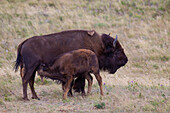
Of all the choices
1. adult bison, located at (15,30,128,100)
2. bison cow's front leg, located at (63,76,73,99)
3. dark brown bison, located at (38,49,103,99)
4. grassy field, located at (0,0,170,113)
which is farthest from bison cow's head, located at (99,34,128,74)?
bison cow's front leg, located at (63,76,73,99)

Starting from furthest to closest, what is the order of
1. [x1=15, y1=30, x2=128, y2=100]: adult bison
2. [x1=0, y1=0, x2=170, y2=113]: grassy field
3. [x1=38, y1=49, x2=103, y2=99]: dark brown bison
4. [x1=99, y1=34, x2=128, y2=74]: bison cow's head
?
[x1=99, y1=34, x2=128, y2=74]: bison cow's head → [x1=15, y1=30, x2=128, y2=100]: adult bison → [x1=38, y1=49, x2=103, y2=99]: dark brown bison → [x1=0, y1=0, x2=170, y2=113]: grassy field

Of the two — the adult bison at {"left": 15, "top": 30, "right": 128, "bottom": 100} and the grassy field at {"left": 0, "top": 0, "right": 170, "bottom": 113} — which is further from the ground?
the adult bison at {"left": 15, "top": 30, "right": 128, "bottom": 100}

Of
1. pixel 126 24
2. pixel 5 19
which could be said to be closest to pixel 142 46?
pixel 126 24

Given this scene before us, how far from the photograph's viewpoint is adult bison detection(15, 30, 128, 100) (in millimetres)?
→ 9133

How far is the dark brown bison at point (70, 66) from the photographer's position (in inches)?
355

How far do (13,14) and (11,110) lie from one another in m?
13.1

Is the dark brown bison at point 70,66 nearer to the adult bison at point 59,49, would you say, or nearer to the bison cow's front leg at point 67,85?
the bison cow's front leg at point 67,85

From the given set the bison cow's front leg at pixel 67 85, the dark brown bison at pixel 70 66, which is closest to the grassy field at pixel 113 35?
the bison cow's front leg at pixel 67 85

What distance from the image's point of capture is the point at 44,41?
9453 millimetres

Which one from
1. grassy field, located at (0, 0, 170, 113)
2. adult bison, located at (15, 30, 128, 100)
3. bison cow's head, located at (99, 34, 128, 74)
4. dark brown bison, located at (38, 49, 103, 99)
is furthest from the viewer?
bison cow's head, located at (99, 34, 128, 74)

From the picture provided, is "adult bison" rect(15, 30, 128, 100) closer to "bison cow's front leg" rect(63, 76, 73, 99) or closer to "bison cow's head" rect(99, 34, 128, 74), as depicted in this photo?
"bison cow's head" rect(99, 34, 128, 74)

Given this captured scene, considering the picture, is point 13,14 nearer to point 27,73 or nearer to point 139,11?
point 139,11

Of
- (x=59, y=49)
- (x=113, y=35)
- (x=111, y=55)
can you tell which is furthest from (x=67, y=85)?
(x=113, y=35)

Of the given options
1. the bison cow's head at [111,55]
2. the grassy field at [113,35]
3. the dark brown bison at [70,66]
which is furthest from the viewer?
the bison cow's head at [111,55]
